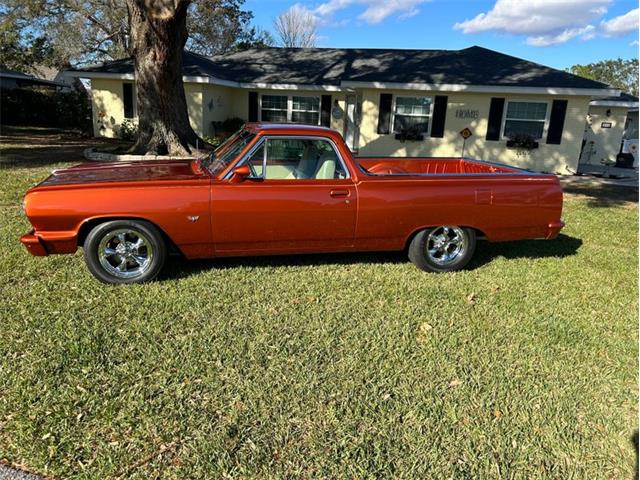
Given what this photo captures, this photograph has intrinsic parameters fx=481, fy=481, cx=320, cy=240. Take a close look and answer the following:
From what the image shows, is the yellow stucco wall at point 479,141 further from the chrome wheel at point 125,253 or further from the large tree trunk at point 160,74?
the chrome wheel at point 125,253

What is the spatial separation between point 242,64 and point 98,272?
1840 cm

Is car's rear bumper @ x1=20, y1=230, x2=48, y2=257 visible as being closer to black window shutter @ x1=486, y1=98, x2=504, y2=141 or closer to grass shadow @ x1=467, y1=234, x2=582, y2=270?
grass shadow @ x1=467, y1=234, x2=582, y2=270

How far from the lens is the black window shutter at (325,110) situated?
61.4 ft

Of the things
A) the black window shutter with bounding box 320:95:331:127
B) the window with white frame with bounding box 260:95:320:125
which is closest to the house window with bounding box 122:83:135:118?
the window with white frame with bounding box 260:95:320:125

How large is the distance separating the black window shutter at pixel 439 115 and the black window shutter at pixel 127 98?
1142 centimetres

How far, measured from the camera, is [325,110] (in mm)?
18859

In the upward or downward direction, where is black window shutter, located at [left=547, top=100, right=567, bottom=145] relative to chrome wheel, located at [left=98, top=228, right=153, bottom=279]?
Answer: upward

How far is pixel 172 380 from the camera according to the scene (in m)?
3.27

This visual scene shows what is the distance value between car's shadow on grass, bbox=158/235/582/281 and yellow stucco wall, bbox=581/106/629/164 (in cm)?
1615

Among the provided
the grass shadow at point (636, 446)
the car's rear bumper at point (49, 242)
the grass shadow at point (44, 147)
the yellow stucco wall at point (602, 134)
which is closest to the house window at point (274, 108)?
the grass shadow at point (44, 147)

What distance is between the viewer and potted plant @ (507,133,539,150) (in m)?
16.0

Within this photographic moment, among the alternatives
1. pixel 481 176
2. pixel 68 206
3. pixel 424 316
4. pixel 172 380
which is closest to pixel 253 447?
pixel 172 380

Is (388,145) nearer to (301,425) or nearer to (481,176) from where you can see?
(481,176)

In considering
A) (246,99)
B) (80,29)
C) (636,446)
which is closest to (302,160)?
(636,446)
